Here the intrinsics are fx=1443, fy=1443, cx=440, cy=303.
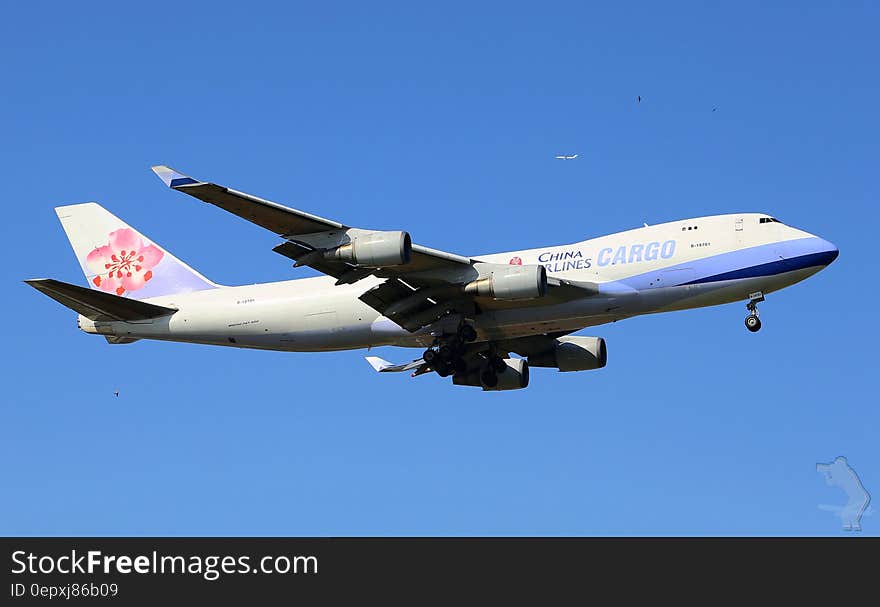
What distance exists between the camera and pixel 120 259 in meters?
56.4

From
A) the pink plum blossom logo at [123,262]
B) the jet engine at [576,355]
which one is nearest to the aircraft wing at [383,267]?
the jet engine at [576,355]

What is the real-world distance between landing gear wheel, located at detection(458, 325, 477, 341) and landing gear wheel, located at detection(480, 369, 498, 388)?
12.8ft

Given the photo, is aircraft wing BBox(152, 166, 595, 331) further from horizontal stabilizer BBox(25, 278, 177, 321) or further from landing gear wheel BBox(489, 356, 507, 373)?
horizontal stabilizer BBox(25, 278, 177, 321)

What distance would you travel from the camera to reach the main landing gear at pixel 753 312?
4822cm

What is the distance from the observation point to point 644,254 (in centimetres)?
4850

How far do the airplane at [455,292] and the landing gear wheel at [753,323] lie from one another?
0.16 ft

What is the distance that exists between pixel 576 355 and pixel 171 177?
1807 centimetres

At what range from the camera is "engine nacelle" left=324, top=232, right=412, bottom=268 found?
151 ft

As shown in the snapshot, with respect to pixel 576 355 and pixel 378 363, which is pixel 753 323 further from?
pixel 378 363

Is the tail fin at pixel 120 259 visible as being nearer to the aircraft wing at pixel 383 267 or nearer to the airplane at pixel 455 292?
the airplane at pixel 455 292
